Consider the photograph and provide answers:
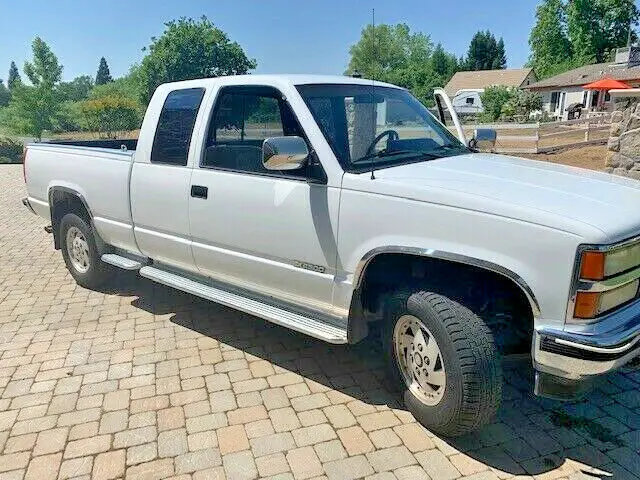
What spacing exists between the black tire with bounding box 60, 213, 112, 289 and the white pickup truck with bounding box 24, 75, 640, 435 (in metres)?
0.67

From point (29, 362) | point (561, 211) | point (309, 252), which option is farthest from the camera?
point (29, 362)

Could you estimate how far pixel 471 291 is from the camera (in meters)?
2.96

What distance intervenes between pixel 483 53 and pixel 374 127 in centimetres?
8461

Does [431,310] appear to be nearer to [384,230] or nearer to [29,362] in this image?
[384,230]

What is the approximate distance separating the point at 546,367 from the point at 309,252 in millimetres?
1509

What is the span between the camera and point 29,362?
12.9 feet

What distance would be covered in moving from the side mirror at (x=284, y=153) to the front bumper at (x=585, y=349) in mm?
1600

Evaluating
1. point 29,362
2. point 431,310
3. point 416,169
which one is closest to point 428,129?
point 416,169

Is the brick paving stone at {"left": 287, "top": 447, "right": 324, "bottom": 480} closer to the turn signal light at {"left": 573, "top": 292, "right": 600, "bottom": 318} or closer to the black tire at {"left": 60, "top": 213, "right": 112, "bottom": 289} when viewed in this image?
the turn signal light at {"left": 573, "top": 292, "right": 600, "bottom": 318}

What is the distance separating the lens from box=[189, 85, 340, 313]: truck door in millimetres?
3246

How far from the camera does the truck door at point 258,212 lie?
3246 mm

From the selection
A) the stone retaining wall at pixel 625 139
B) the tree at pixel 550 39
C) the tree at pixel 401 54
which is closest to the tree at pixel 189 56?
the tree at pixel 401 54

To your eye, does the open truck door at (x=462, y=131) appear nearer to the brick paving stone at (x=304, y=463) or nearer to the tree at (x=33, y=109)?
the brick paving stone at (x=304, y=463)

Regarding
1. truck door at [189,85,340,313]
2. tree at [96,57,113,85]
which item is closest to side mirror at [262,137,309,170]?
truck door at [189,85,340,313]
